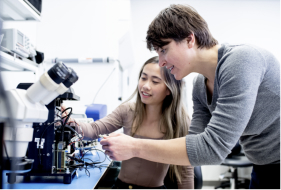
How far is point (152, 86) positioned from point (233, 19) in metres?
2.89

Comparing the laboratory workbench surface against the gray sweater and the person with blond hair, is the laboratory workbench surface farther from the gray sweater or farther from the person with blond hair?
the gray sweater

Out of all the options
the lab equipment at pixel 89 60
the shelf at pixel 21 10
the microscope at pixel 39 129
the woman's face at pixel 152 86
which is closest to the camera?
the microscope at pixel 39 129

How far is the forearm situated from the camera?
0.68 meters

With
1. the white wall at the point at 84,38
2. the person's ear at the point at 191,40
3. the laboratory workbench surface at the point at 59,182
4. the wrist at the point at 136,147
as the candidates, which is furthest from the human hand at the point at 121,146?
the white wall at the point at 84,38

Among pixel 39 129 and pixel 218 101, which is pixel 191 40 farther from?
pixel 39 129

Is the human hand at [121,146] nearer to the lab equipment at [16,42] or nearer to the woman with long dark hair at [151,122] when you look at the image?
the woman with long dark hair at [151,122]

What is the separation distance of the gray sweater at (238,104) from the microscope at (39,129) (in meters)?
0.45

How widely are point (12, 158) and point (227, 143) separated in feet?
1.92

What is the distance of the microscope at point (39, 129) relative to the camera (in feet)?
0.88

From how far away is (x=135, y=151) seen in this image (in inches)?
29.3

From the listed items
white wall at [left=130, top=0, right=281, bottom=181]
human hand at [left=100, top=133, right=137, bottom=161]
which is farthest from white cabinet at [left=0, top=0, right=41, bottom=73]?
white wall at [left=130, top=0, right=281, bottom=181]

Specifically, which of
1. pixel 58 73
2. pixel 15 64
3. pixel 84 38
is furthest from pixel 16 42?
pixel 84 38

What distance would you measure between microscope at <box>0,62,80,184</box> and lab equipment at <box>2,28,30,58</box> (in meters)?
0.39

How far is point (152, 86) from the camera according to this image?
133 centimetres
